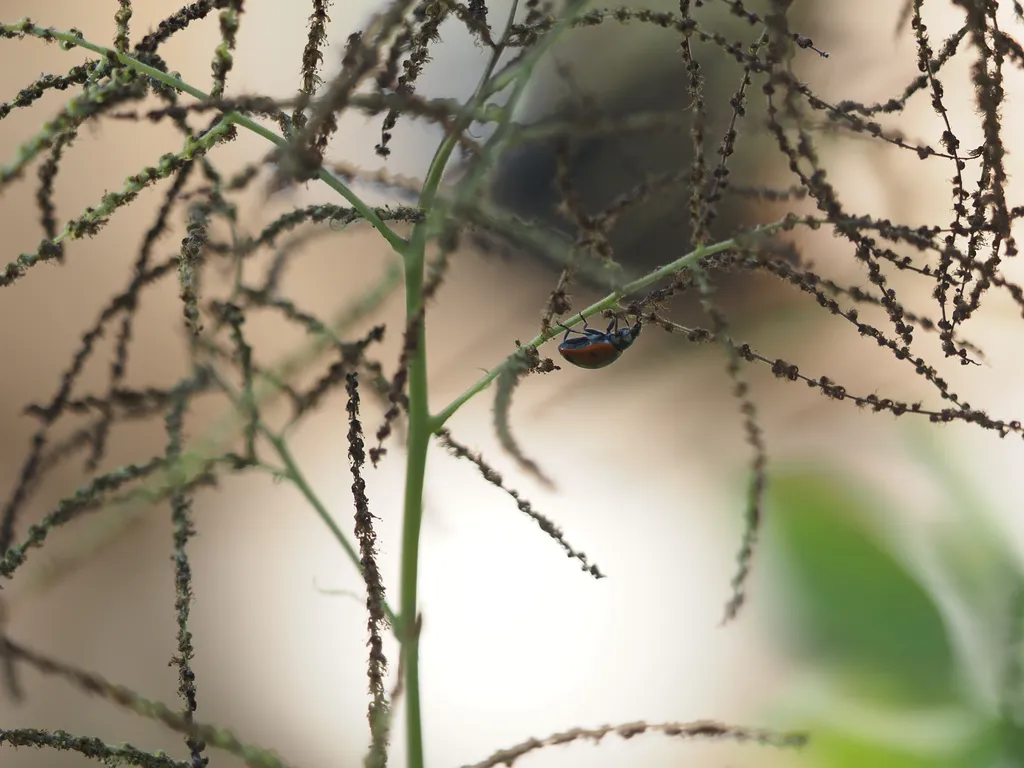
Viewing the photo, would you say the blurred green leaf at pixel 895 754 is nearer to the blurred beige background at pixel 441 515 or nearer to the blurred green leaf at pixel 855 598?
the blurred green leaf at pixel 855 598

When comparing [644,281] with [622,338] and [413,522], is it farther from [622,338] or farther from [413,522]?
[622,338]

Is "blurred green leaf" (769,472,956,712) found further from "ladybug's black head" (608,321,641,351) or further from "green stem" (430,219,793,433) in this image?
"green stem" (430,219,793,433)

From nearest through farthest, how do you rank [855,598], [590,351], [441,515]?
1. [590,351]
2. [855,598]
3. [441,515]

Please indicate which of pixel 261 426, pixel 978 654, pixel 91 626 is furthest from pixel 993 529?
pixel 91 626

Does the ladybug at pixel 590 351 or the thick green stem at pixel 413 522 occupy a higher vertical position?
the ladybug at pixel 590 351

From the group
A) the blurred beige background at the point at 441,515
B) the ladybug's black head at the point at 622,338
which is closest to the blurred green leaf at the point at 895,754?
the blurred beige background at the point at 441,515

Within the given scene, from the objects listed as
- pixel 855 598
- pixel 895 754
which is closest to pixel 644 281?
pixel 895 754
